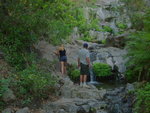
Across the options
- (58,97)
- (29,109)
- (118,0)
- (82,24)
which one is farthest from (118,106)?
(118,0)

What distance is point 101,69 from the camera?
13.8m

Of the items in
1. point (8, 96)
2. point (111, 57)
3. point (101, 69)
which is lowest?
point (8, 96)

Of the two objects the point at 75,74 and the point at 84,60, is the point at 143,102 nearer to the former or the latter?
the point at 84,60

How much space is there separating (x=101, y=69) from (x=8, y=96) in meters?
7.19

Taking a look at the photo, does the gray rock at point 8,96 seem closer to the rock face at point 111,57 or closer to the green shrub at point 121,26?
the rock face at point 111,57

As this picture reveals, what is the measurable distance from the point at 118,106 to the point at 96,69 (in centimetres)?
596

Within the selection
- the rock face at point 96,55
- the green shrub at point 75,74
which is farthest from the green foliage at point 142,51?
the green shrub at point 75,74

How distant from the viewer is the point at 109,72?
542 inches

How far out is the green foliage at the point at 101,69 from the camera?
13.7m

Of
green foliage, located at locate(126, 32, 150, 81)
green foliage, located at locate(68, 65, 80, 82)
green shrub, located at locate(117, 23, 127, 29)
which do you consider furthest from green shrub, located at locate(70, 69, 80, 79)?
green shrub, located at locate(117, 23, 127, 29)

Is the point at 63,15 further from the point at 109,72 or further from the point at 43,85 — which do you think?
the point at 43,85

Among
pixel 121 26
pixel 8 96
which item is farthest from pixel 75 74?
pixel 121 26

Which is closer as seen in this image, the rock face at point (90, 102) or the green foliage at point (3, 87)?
the green foliage at point (3, 87)

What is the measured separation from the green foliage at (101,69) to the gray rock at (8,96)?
6.79m
